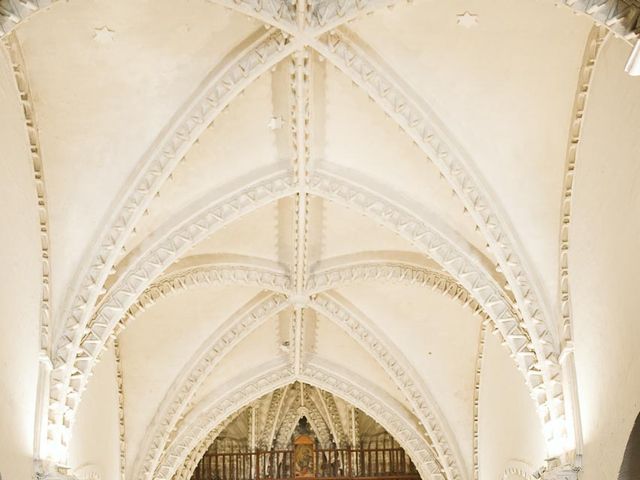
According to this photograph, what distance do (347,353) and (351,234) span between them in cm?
389

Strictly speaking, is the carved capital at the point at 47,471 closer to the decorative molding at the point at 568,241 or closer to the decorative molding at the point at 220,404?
the decorative molding at the point at 568,241

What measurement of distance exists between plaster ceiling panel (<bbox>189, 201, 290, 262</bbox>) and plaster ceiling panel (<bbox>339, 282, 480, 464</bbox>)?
5.85 feet

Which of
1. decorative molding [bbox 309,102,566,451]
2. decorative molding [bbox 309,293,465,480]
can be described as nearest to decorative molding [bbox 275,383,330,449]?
decorative molding [bbox 309,293,465,480]

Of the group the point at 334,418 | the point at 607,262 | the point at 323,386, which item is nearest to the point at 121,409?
the point at 323,386

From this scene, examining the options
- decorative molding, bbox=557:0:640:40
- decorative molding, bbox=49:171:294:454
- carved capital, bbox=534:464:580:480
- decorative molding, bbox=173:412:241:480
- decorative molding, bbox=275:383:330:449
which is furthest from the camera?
decorative molding, bbox=275:383:330:449

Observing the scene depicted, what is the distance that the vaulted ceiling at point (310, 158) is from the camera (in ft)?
34.7

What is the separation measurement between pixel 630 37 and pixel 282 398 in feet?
55.6

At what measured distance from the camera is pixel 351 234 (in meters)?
15.0

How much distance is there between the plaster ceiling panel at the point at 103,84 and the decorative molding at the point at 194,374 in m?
4.85

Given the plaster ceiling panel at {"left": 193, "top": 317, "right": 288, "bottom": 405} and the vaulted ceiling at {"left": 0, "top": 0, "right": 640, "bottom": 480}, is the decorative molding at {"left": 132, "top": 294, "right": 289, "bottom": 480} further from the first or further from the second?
the vaulted ceiling at {"left": 0, "top": 0, "right": 640, "bottom": 480}

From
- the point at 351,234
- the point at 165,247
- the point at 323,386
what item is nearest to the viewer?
the point at 165,247

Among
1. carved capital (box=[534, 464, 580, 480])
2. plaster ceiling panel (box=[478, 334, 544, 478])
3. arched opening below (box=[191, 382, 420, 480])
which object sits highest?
arched opening below (box=[191, 382, 420, 480])

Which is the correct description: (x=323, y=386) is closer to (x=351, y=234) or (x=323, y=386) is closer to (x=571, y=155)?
(x=351, y=234)

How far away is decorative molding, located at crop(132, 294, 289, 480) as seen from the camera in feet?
54.7
